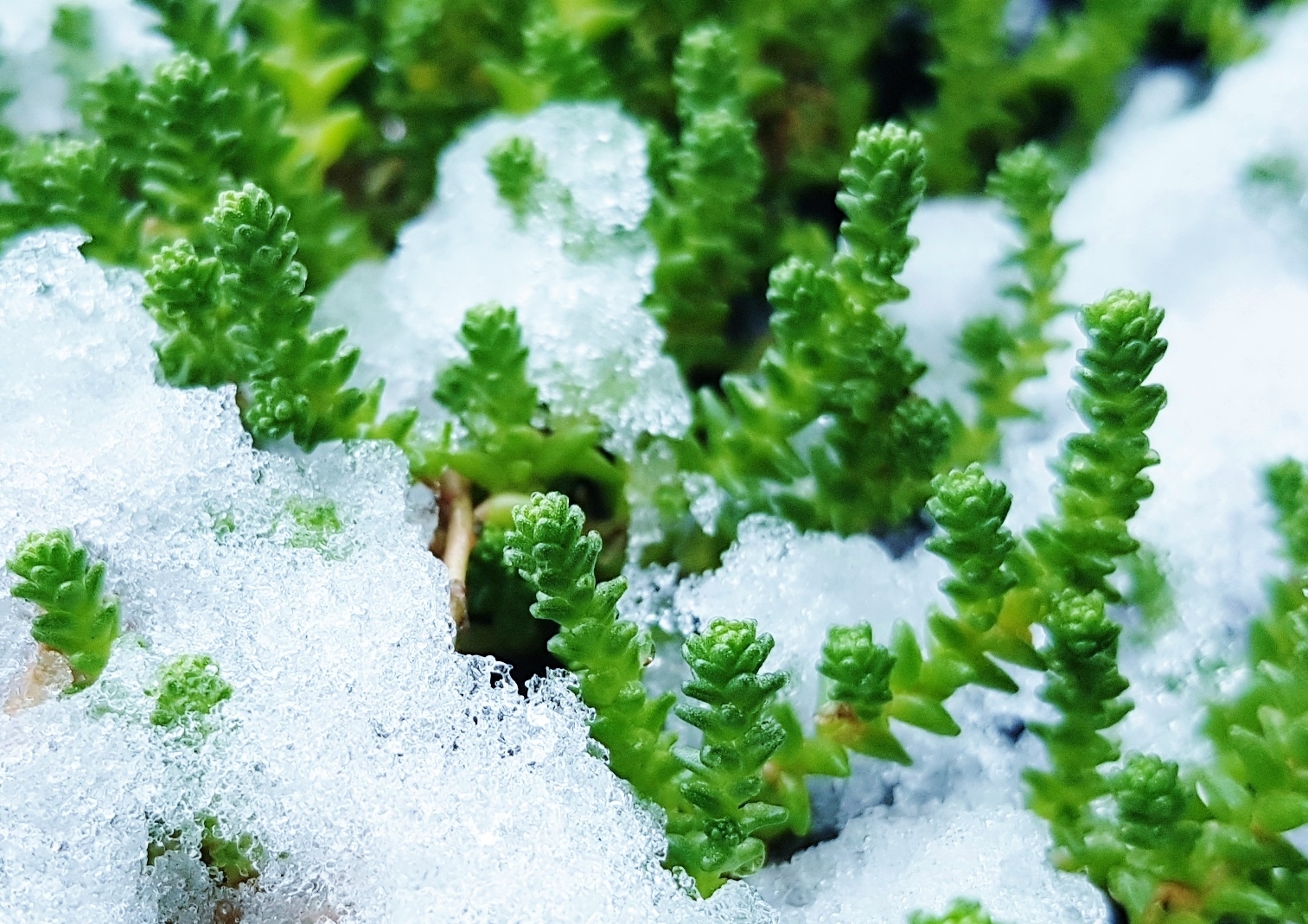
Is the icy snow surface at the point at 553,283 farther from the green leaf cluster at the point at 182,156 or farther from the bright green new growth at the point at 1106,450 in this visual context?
the bright green new growth at the point at 1106,450

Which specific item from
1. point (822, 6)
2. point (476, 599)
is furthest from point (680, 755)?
point (822, 6)

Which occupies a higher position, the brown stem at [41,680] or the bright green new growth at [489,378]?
the bright green new growth at [489,378]

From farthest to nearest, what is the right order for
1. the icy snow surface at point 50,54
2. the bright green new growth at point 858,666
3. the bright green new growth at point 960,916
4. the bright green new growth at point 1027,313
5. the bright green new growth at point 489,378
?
the icy snow surface at point 50,54 < the bright green new growth at point 1027,313 < the bright green new growth at point 489,378 < the bright green new growth at point 858,666 < the bright green new growth at point 960,916

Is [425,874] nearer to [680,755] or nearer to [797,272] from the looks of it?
[680,755]

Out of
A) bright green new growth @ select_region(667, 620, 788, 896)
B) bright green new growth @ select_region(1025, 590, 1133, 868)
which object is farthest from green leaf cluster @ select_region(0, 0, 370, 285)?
bright green new growth @ select_region(1025, 590, 1133, 868)

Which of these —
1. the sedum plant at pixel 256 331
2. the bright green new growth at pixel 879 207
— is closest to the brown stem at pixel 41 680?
the sedum plant at pixel 256 331

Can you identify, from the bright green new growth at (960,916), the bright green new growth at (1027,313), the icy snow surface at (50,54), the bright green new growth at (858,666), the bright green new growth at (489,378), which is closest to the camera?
the bright green new growth at (960,916)

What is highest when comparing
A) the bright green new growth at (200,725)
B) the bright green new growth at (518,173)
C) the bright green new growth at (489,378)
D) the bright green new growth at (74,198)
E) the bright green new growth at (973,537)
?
the bright green new growth at (973,537)

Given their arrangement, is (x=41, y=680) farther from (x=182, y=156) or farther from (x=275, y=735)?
(x=182, y=156)
